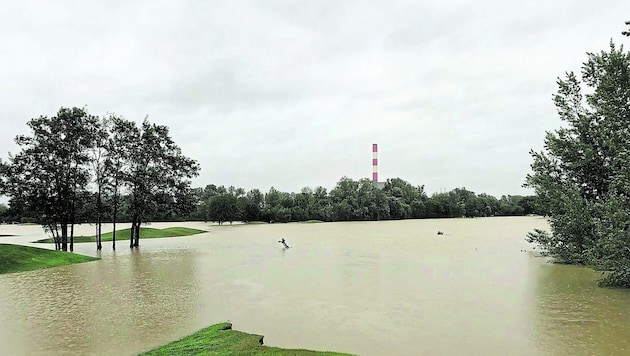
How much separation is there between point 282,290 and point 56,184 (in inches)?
823

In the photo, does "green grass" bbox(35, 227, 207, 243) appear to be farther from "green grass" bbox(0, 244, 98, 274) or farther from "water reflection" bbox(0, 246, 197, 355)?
"water reflection" bbox(0, 246, 197, 355)

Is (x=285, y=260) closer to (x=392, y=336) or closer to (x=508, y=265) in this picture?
(x=508, y=265)

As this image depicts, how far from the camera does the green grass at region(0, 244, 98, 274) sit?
2400 centimetres

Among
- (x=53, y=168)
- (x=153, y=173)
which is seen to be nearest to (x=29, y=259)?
(x=53, y=168)

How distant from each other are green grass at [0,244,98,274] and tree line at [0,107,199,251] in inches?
144

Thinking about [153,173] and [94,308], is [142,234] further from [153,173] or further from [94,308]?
[94,308]

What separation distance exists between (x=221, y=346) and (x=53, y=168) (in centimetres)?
2576

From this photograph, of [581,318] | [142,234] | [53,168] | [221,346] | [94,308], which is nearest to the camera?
[221,346]

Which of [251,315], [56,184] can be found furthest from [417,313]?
[56,184]

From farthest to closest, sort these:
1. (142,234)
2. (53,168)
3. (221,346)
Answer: (142,234) < (53,168) < (221,346)

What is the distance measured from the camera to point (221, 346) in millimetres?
9016

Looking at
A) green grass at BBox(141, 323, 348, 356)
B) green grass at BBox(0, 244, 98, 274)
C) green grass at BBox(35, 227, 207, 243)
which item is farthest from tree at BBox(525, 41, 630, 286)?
green grass at BBox(35, 227, 207, 243)

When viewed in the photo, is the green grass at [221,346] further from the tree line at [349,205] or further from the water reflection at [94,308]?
the tree line at [349,205]

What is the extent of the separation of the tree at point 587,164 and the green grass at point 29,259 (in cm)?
2685
